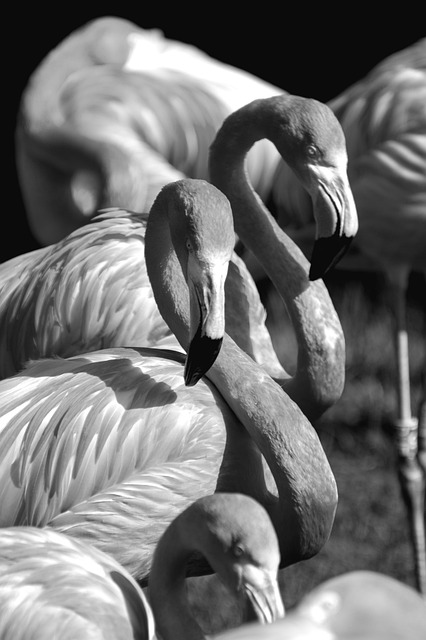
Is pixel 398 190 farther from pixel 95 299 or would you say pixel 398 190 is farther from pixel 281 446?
pixel 281 446

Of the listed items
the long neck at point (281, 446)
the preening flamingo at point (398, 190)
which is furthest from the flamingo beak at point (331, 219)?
the preening flamingo at point (398, 190)

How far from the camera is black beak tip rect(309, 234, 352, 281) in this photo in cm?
263

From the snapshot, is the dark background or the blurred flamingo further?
the dark background

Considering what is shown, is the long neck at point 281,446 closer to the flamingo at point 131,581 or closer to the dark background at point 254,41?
the flamingo at point 131,581

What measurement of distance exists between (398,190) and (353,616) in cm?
247

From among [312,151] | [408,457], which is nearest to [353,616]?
[312,151]

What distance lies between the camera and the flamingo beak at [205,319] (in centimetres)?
230

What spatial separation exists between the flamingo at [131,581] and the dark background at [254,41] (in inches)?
180

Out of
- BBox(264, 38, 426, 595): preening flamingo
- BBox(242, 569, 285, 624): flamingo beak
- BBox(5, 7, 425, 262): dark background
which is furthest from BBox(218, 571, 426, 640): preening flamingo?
BBox(5, 7, 425, 262): dark background

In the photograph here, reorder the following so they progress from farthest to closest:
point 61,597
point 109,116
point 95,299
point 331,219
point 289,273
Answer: point 109,116 → point 95,299 → point 289,273 → point 331,219 → point 61,597

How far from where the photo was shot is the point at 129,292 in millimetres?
3107

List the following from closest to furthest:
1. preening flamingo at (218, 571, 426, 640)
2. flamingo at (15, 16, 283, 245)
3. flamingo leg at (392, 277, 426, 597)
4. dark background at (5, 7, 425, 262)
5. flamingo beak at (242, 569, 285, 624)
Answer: preening flamingo at (218, 571, 426, 640) < flamingo beak at (242, 569, 285, 624) < flamingo leg at (392, 277, 426, 597) < flamingo at (15, 16, 283, 245) < dark background at (5, 7, 425, 262)

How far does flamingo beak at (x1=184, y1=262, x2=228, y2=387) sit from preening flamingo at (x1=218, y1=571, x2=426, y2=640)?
2.20ft

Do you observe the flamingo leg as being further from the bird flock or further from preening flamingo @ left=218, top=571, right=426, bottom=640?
preening flamingo @ left=218, top=571, right=426, bottom=640
